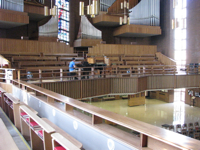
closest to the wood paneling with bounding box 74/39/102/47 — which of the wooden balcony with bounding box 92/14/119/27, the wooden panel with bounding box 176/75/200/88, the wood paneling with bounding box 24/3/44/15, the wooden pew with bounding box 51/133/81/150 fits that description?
the wooden balcony with bounding box 92/14/119/27

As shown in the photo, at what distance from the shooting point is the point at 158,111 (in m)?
13.6

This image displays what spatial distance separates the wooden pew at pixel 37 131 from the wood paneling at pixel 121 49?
442 inches

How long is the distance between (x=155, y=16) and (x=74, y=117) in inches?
629

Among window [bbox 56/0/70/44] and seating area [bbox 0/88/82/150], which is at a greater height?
window [bbox 56/0/70/44]

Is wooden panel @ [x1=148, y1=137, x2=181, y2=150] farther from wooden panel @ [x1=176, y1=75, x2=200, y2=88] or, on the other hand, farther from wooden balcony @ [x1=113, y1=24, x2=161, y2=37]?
wooden balcony @ [x1=113, y1=24, x2=161, y2=37]

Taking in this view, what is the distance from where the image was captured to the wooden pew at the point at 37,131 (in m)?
2.57

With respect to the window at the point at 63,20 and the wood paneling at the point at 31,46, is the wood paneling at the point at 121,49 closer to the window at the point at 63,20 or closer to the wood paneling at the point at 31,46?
the wood paneling at the point at 31,46

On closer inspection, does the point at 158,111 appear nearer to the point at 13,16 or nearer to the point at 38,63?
the point at 38,63

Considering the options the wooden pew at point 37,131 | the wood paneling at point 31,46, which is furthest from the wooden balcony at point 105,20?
the wooden pew at point 37,131

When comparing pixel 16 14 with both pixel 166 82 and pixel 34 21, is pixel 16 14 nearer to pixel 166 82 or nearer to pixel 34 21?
pixel 34 21

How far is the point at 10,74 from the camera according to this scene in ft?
22.9

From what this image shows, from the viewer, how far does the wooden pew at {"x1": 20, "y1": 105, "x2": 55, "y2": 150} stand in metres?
2.57

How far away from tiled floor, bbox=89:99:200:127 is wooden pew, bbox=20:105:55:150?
29.2ft

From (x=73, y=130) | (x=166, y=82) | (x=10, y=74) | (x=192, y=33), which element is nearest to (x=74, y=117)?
(x=73, y=130)
